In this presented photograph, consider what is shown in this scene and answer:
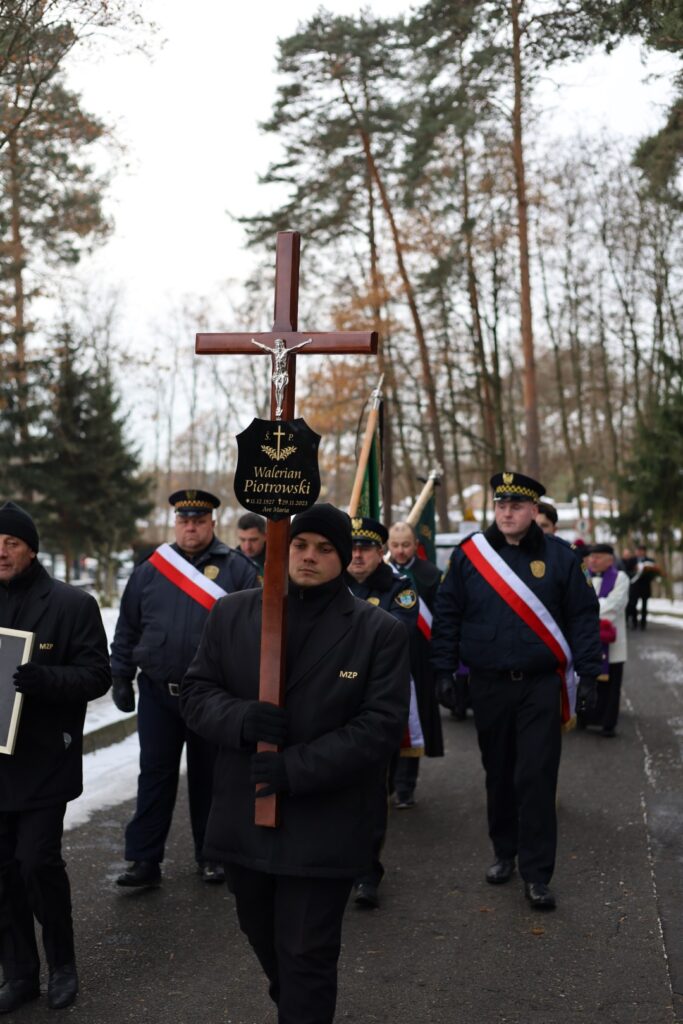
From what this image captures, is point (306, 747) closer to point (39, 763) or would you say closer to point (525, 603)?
point (39, 763)

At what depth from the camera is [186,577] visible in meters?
6.55

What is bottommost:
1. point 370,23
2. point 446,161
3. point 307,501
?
point 307,501

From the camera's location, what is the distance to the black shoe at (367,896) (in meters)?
5.98

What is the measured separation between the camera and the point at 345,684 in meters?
3.72

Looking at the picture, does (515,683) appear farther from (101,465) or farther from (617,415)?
(617,415)

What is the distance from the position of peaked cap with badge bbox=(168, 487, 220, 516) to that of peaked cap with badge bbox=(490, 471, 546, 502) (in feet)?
5.17

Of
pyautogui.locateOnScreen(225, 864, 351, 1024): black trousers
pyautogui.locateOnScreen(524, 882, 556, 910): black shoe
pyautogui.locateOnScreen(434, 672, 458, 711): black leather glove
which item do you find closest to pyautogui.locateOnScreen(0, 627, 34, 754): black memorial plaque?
pyautogui.locateOnScreen(225, 864, 351, 1024): black trousers

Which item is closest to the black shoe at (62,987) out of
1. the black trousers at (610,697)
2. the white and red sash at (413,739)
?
the white and red sash at (413,739)

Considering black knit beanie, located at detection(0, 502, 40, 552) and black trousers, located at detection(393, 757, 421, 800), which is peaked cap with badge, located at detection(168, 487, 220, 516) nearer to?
black knit beanie, located at detection(0, 502, 40, 552)

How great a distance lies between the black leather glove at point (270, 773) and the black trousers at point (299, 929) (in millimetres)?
277

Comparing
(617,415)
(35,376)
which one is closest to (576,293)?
(617,415)

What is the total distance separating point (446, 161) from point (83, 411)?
472 inches

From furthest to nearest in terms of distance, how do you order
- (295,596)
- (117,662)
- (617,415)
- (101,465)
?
(617,415) → (101,465) → (117,662) → (295,596)

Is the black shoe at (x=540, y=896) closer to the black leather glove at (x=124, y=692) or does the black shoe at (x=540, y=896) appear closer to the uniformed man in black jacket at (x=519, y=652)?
the uniformed man in black jacket at (x=519, y=652)
